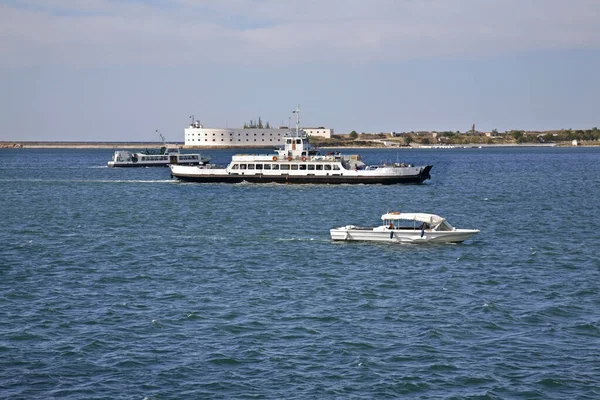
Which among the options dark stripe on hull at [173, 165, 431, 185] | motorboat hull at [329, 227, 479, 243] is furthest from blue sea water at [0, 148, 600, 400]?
dark stripe on hull at [173, 165, 431, 185]

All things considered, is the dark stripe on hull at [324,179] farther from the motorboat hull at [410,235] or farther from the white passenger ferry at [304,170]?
the motorboat hull at [410,235]

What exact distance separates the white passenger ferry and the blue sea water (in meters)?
40.5

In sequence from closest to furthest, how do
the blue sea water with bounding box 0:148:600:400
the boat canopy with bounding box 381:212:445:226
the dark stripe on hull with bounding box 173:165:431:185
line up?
1. the blue sea water with bounding box 0:148:600:400
2. the boat canopy with bounding box 381:212:445:226
3. the dark stripe on hull with bounding box 173:165:431:185

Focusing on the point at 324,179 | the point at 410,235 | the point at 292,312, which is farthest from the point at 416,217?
the point at 324,179

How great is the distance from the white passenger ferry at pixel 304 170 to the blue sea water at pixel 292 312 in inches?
1595

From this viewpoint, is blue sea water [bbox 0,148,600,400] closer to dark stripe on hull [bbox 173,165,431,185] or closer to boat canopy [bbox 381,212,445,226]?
boat canopy [bbox 381,212,445,226]

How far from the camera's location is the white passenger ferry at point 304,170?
348 feet

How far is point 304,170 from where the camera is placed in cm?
10712

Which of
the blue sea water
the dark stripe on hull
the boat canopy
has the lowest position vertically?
the blue sea water

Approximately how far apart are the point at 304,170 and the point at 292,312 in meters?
74.6

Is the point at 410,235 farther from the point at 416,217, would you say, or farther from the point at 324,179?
the point at 324,179

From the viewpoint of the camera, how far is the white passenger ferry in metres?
106

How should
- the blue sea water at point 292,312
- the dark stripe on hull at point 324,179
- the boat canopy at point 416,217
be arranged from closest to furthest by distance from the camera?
the blue sea water at point 292,312 → the boat canopy at point 416,217 → the dark stripe on hull at point 324,179

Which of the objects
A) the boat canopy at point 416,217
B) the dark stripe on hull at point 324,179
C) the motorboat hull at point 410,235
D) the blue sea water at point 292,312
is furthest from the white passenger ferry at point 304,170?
the boat canopy at point 416,217
